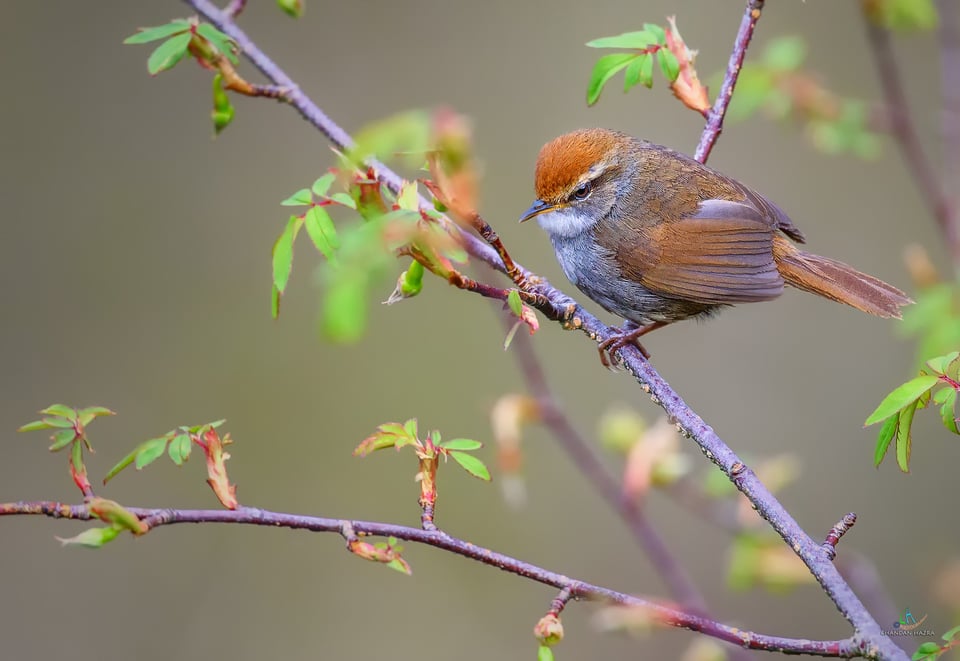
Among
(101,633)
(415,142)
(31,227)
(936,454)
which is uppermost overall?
(415,142)

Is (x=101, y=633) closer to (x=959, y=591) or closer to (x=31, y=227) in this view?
(x=31, y=227)

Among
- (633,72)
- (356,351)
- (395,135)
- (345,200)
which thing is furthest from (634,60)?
(356,351)

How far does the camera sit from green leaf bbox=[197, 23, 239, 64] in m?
2.37

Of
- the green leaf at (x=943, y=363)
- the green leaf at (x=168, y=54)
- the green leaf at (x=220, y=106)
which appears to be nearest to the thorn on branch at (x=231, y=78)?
the green leaf at (x=220, y=106)

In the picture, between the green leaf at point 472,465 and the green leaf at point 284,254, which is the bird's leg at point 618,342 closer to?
the green leaf at point 472,465

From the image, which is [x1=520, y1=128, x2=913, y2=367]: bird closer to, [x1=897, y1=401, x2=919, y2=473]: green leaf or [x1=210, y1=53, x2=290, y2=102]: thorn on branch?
[x1=210, y1=53, x2=290, y2=102]: thorn on branch

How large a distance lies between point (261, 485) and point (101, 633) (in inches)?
49.7

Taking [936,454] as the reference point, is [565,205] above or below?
above

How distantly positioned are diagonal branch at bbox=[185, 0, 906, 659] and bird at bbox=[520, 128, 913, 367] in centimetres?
60

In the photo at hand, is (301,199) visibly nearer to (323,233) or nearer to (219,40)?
(323,233)

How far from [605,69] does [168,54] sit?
1140 mm

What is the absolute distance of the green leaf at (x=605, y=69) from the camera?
235 cm

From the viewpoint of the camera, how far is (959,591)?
9.11 ft

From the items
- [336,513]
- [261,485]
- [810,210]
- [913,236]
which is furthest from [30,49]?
[913,236]
